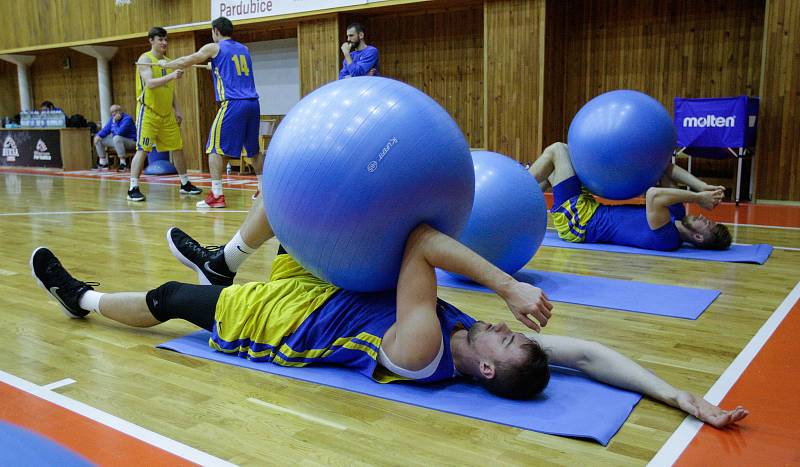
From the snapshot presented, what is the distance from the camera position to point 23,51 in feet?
44.8

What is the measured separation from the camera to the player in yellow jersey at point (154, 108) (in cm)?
692

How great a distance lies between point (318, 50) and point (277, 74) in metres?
1.43

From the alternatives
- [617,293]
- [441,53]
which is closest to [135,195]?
[441,53]

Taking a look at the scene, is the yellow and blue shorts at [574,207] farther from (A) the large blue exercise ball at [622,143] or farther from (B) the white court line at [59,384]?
(B) the white court line at [59,384]

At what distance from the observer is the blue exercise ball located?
3303mm

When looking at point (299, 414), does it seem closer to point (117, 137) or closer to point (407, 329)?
point (407, 329)

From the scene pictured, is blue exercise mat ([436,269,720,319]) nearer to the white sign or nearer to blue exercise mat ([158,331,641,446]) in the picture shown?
blue exercise mat ([158,331,641,446])

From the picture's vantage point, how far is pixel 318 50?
31.6 feet

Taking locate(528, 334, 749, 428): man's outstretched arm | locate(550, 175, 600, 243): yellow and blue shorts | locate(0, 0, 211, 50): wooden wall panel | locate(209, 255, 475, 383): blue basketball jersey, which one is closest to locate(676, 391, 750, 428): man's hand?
locate(528, 334, 749, 428): man's outstretched arm

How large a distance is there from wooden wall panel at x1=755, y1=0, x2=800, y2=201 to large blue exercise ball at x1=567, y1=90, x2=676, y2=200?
2873 mm

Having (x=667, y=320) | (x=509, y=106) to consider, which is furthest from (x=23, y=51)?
(x=667, y=320)

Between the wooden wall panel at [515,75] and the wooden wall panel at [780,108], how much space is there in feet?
7.70

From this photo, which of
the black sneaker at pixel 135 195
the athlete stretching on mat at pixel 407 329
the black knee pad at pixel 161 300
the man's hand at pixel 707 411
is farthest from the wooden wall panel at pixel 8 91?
the man's hand at pixel 707 411

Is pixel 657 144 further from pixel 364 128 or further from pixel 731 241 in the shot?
pixel 364 128
